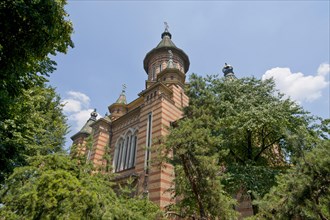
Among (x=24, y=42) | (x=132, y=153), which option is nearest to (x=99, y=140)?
(x=132, y=153)

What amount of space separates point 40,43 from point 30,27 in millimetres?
448

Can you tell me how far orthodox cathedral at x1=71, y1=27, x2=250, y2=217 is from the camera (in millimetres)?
14898

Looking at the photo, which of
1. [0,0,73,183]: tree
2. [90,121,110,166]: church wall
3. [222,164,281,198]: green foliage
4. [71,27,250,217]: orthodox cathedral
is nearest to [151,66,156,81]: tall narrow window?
[71,27,250,217]: orthodox cathedral

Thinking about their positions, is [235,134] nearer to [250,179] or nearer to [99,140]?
[250,179]

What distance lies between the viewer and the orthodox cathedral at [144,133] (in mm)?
14898

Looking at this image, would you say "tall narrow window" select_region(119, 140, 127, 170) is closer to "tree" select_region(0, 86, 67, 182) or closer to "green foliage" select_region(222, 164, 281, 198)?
"tree" select_region(0, 86, 67, 182)

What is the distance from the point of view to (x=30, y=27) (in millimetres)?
5715

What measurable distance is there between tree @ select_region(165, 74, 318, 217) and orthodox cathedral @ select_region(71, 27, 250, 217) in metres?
2.84

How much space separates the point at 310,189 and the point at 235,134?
7.27 m

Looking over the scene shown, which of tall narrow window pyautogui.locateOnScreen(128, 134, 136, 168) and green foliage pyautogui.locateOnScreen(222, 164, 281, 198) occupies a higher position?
tall narrow window pyautogui.locateOnScreen(128, 134, 136, 168)

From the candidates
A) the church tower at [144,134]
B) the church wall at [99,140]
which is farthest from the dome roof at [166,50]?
the church wall at [99,140]

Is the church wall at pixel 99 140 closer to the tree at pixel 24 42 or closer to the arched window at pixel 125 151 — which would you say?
the arched window at pixel 125 151

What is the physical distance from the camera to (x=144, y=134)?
59.0 feet

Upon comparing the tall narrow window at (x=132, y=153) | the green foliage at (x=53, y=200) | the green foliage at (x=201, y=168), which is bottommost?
the green foliage at (x=53, y=200)
